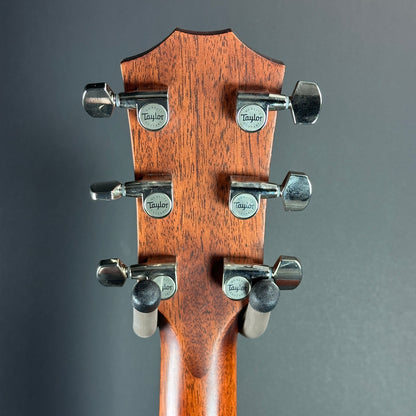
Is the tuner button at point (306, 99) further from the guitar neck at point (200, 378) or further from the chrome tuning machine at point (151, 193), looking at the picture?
the guitar neck at point (200, 378)

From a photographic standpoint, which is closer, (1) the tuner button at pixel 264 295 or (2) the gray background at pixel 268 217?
(1) the tuner button at pixel 264 295

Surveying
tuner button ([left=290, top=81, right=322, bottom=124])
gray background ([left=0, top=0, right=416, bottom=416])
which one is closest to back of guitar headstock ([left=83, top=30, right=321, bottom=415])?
tuner button ([left=290, top=81, right=322, bottom=124])

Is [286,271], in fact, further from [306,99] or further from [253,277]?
[306,99]

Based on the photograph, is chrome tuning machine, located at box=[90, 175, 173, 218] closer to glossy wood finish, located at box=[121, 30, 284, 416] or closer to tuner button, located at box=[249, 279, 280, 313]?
glossy wood finish, located at box=[121, 30, 284, 416]

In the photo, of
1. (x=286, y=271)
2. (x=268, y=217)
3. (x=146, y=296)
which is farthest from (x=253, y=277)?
(x=268, y=217)

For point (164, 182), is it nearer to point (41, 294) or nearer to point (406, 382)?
point (41, 294)

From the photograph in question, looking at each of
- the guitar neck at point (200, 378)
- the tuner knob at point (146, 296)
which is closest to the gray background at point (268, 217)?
the guitar neck at point (200, 378)

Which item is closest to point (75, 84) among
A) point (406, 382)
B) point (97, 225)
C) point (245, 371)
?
point (97, 225)
